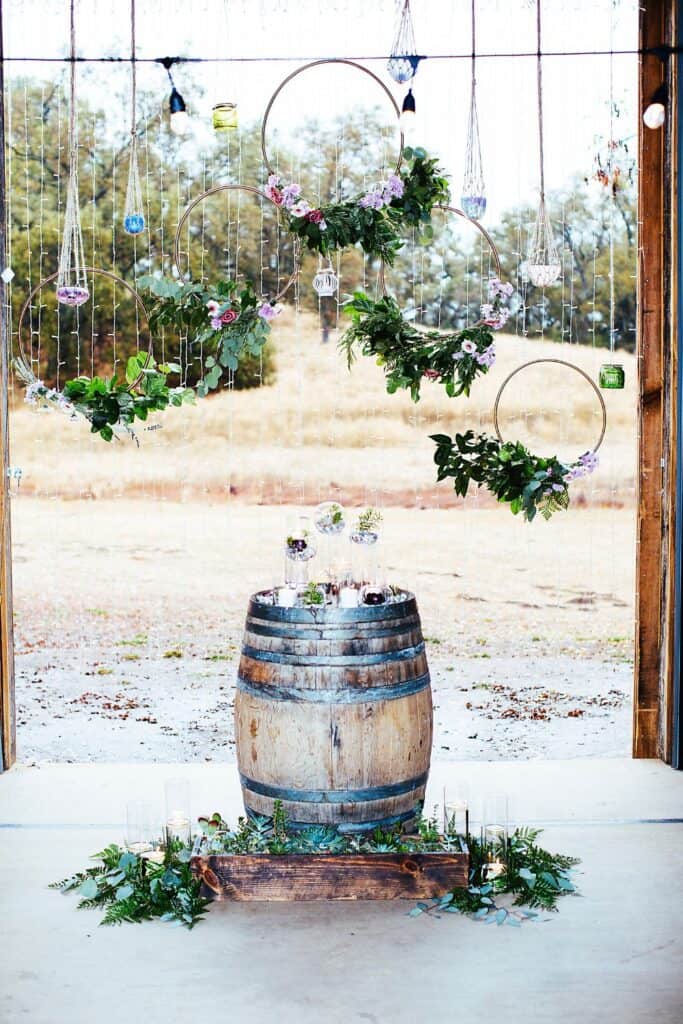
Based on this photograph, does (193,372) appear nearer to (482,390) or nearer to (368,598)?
(482,390)

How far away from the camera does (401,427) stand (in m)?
4.96

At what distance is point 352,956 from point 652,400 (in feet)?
7.35

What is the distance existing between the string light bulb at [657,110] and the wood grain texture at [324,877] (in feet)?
7.45

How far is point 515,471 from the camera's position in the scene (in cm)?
313

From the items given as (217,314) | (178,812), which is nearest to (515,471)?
(217,314)

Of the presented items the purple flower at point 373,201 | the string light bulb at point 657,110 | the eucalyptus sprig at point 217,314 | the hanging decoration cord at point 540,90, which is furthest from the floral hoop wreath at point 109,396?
the string light bulb at point 657,110

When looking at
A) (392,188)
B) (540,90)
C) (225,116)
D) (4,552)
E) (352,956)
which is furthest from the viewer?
(4,552)

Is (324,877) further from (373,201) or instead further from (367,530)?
(373,201)

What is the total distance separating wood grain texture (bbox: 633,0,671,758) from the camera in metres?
3.76

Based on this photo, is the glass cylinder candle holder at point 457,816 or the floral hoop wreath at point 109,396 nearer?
the glass cylinder candle holder at point 457,816

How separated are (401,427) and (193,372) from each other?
104 cm

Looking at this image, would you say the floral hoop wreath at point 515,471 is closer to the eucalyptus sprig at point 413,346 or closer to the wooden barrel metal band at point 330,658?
the eucalyptus sprig at point 413,346

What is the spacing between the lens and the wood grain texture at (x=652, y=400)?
148 inches

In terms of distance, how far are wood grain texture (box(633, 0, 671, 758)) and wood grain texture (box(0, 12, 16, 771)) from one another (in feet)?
7.24
